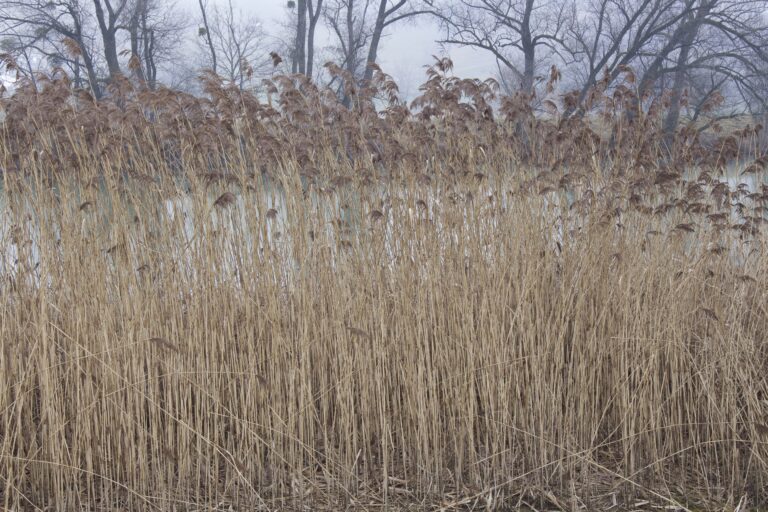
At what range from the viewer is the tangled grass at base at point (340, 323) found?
2.32 meters

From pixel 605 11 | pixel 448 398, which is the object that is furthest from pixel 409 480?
pixel 605 11

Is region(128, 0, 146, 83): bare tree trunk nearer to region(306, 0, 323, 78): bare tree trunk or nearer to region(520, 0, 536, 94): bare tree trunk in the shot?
region(306, 0, 323, 78): bare tree trunk

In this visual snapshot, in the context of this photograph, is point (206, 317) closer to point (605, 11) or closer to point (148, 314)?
point (148, 314)

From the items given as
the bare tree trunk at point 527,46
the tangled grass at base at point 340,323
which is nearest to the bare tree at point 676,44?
the bare tree trunk at point 527,46

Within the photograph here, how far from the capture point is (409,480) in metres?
2.46

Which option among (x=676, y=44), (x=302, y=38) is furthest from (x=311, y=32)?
(x=676, y=44)

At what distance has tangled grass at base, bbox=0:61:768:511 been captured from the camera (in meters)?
2.32

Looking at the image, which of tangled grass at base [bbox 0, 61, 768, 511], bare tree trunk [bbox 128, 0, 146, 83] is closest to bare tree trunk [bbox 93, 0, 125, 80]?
bare tree trunk [bbox 128, 0, 146, 83]

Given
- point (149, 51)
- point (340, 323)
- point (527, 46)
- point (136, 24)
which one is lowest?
point (340, 323)

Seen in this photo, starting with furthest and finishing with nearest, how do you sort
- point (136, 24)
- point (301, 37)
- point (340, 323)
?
point (301, 37), point (136, 24), point (340, 323)

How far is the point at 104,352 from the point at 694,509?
2.11m

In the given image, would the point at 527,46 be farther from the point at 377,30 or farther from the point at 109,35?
the point at 109,35

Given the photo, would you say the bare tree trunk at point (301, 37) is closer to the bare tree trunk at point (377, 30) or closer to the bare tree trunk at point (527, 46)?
the bare tree trunk at point (377, 30)

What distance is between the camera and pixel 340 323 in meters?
2.38
